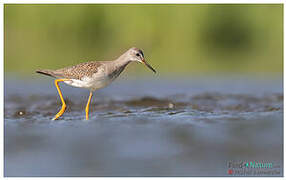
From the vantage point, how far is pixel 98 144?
5.73 metres

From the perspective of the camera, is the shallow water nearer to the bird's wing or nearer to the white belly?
the white belly

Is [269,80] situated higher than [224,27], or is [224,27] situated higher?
[224,27]

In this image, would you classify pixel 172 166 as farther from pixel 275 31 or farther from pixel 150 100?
pixel 275 31

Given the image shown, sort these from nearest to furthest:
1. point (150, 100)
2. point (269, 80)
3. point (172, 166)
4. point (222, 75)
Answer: point (172, 166), point (150, 100), point (269, 80), point (222, 75)

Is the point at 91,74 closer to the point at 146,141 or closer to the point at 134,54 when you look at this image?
the point at 134,54

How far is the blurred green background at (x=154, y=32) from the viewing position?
17.1 m

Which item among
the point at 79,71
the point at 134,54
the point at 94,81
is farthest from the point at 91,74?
the point at 134,54

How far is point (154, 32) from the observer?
60.9 ft

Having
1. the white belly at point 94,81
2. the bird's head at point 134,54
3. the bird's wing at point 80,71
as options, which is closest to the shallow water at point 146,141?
the white belly at point 94,81

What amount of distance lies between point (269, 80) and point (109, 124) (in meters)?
7.49

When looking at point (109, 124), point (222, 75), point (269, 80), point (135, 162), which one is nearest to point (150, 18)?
point (222, 75)

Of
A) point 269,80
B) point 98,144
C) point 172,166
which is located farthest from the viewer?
point 269,80

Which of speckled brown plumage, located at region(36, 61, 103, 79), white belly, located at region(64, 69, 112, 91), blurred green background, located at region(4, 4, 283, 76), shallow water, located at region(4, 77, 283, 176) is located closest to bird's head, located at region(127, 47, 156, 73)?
speckled brown plumage, located at region(36, 61, 103, 79)

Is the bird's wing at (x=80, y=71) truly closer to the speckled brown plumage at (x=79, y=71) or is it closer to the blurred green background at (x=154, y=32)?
the speckled brown plumage at (x=79, y=71)
